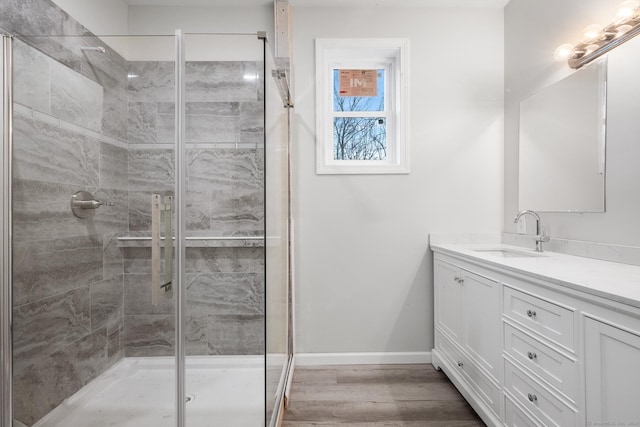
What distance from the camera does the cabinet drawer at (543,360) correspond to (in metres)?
1.20

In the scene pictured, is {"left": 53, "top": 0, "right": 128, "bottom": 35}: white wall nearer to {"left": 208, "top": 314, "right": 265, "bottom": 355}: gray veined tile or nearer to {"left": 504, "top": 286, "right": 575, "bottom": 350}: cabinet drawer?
{"left": 208, "top": 314, "right": 265, "bottom": 355}: gray veined tile

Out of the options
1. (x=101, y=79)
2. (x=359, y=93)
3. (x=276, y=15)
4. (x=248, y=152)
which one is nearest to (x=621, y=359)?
(x=248, y=152)

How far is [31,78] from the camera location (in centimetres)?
136

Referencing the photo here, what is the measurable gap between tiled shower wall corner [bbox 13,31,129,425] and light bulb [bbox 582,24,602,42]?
2.08 meters

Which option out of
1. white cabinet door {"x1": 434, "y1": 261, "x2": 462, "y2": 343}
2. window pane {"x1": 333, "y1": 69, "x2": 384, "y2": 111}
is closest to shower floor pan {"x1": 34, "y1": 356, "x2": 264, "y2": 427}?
white cabinet door {"x1": 434, "y1": 261, "x2": 462, "y2": 343}

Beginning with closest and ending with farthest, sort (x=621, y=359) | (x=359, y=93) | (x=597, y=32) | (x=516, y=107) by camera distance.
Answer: (x=621, y=359) < (x=597, y=32) < (x=516, y=107) < (x=359, y=93)

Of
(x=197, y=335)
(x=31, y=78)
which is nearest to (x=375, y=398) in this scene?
(x=197, y=335)

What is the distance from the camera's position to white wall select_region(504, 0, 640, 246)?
1608mm

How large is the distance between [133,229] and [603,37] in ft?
7.17

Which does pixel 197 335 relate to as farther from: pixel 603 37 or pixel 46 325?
pixel 603 37

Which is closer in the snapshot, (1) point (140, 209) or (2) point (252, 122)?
(1) point (140, 209)

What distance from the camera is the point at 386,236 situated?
2.60m

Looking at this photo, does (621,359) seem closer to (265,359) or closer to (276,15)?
(265,359)

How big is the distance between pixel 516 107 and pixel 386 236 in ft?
4.05
